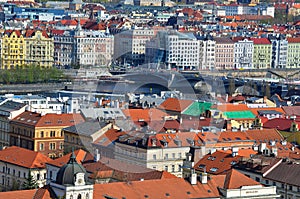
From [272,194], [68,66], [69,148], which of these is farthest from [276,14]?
[272,194]

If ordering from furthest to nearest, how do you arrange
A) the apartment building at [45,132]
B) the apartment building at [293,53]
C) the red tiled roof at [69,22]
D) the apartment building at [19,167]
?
the red tiled roof at [69,22], the apartment building at [293,53], the apartment building at [45,132], the apartment building at [19,167]

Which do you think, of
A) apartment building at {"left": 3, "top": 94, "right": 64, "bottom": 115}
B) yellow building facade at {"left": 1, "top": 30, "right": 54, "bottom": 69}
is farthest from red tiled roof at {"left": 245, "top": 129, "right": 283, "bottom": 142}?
yellow building facade at {"left": 1, "top": 30, "right": 54, "bottom": 69}

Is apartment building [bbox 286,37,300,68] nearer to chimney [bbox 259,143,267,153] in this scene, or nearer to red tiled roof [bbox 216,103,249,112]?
red tiled roof [bbox 216,103,249,112]

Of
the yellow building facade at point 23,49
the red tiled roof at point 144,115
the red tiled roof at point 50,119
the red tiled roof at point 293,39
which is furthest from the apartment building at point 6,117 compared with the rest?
the red tiled roof at point 293,39

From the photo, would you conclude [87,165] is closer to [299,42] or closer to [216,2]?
[299,42]

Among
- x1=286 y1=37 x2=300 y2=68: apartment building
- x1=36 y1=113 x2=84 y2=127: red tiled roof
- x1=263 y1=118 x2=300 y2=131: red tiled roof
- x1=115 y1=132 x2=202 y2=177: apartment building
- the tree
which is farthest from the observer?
x1=286 y1=37 x2=300 y2=68: apartment building

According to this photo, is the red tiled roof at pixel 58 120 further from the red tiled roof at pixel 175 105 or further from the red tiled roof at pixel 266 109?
the red tiled roof at pixel 266 109
